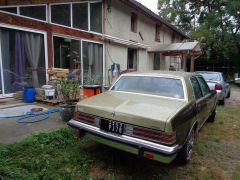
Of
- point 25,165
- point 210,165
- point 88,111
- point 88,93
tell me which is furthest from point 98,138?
point 88,93

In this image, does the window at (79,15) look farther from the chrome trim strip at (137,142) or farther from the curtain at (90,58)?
the chrome trim strip at (137,142)

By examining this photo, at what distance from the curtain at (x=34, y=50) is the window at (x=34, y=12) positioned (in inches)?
31.8

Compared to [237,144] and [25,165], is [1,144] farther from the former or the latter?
[237,144]

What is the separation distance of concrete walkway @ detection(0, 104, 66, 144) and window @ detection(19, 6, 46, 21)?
13.9ft

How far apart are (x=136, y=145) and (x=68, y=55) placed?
6.60 meters

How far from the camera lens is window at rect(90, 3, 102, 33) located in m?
9.10

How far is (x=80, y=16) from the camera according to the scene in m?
8.57

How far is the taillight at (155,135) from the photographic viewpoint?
7.40 feet

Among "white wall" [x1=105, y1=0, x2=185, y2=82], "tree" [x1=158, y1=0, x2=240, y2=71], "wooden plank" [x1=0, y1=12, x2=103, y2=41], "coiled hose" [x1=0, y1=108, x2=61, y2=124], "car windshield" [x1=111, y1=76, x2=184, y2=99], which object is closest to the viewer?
"car windshield" [x1=111, y1=76, x2=184, y2=99]

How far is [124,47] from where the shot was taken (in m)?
11.1

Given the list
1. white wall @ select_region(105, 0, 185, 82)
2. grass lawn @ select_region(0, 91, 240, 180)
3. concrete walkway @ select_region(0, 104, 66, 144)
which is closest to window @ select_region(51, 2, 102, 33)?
white wall @ select_region(105, 0, 185, 82)

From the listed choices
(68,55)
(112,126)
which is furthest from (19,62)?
(112,126)

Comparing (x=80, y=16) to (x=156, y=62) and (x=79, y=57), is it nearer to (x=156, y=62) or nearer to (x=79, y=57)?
(x=79, y=57)

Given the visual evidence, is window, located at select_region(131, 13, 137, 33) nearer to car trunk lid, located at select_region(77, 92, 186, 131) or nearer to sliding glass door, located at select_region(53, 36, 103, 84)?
sliding glass door, located at select_region(53, 36, 103, 84)
